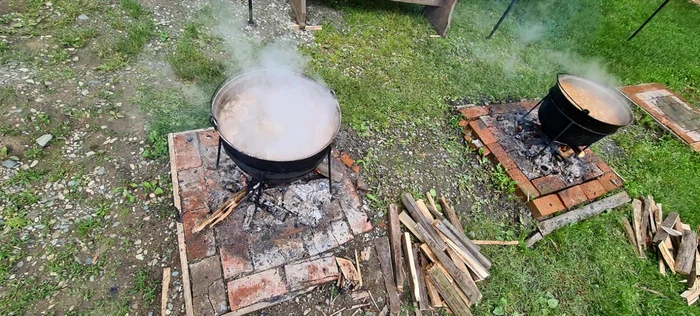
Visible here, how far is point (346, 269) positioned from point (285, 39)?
12.5 feet

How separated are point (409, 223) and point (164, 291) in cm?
243

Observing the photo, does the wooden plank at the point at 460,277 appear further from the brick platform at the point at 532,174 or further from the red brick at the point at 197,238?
the red brick at the point at 197,238

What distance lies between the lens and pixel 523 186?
4.21 metres

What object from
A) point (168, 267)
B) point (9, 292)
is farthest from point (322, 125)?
point (9, 292)

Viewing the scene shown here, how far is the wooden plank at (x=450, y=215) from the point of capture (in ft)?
12.4

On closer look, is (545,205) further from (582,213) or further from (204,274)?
(204,274)

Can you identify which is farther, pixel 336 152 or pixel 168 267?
pixel 336 152

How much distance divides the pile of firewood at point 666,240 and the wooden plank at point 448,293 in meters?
2.53

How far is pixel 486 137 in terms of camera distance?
4.64 m

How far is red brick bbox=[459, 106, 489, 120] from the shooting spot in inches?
193

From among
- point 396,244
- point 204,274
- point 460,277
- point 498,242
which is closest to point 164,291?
point 204,274

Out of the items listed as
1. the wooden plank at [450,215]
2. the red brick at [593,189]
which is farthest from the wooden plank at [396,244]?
the red brick at [593,189]

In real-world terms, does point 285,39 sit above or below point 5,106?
above

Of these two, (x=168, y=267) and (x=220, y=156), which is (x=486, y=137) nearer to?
(x=220, y=156)
